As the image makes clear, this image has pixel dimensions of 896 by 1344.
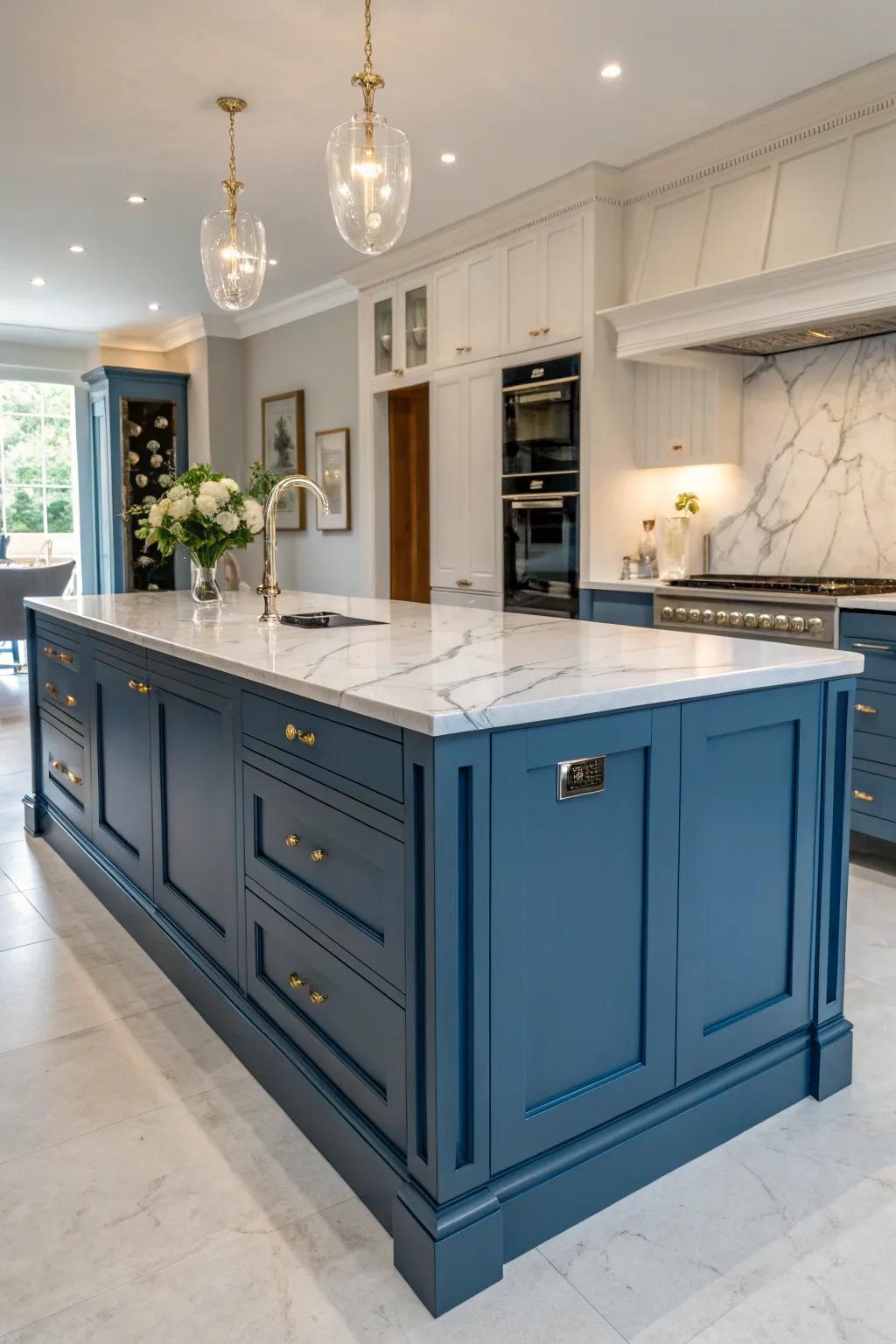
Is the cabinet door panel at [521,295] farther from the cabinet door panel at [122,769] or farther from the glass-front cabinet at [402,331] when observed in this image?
the cabinet door panel at [122,769]

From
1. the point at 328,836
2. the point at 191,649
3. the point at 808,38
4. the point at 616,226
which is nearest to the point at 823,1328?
the point at 328,836

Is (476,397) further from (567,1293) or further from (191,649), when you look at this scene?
(567,1293)

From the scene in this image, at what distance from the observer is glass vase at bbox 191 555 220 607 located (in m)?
3.29

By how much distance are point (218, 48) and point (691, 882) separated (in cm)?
325

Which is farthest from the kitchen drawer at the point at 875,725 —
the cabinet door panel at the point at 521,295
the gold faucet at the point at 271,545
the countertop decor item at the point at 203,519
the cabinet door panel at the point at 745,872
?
the cabinet door panel at the point at 521,295

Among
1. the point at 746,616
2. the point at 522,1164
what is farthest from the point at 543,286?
the point at 522,1164

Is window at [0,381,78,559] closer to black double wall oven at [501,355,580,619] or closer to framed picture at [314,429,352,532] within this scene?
framed picture at [314,429,352,532]

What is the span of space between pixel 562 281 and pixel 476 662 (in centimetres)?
337

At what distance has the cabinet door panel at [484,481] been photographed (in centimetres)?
521

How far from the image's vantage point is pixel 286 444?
7574 millimetres

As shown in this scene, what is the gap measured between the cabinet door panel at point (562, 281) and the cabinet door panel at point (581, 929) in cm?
344

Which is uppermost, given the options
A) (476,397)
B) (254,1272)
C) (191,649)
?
(476,397)

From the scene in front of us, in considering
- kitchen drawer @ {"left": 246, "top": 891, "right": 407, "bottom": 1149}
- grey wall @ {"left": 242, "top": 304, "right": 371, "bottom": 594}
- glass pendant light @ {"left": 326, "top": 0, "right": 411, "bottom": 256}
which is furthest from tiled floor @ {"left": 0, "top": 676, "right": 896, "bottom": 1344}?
grey wall @ {"left": 242, "top": 304, "right": 371, "bottom": 594}

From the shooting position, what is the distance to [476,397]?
529 centimetres
